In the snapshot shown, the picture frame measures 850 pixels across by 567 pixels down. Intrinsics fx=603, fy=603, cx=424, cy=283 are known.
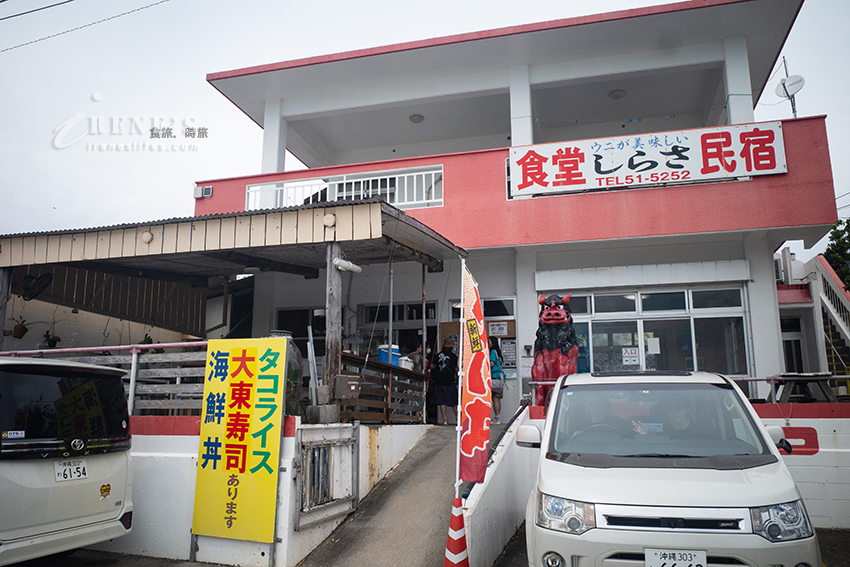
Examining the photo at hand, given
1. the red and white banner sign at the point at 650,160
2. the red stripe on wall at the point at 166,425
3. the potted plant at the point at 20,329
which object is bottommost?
the red stripe on wall at the point at 166,425

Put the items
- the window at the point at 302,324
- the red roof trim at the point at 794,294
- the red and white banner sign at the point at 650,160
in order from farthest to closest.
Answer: the red roof trim at the point at 794,294 < the window at the point at 302,324 < the red and white banner sign at the point at 650,160

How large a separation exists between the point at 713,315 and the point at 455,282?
513 cm

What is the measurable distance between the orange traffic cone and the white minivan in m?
0.93

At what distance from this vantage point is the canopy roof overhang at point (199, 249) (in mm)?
7867

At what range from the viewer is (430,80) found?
13.9 m

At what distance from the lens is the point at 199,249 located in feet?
27.4

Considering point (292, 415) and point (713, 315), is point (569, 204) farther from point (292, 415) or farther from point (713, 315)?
point (292, 415)

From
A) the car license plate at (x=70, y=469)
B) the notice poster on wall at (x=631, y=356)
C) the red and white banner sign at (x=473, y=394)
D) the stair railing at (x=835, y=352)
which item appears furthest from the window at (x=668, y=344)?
the car license plate at (x=70, y=469)

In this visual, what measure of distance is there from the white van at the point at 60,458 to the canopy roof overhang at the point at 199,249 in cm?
274

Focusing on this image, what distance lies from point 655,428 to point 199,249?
6347 millimetres

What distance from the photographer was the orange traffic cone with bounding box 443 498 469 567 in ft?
16.5

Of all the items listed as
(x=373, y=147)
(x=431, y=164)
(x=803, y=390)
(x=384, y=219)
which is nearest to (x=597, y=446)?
(x=384, y=219)

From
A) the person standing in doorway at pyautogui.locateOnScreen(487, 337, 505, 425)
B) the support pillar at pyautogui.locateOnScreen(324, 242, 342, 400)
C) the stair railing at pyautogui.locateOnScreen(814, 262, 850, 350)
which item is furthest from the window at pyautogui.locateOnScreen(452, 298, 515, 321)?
the stair railing at pyautogui.locateOnScreen(814, 262, 850, 350)

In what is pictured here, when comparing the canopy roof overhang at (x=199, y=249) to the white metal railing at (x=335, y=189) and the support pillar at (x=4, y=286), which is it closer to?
the support pillar at (x=4, y=286)
